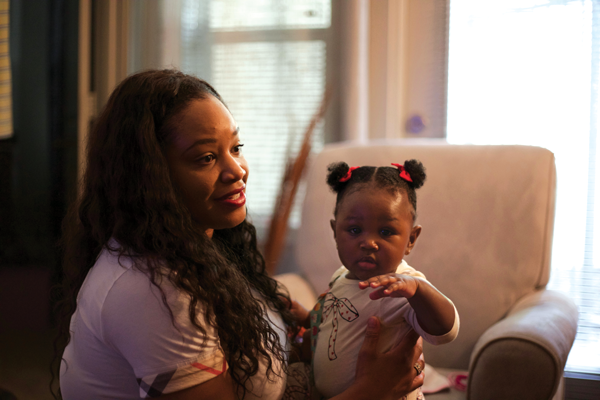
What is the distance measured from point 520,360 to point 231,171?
732mm

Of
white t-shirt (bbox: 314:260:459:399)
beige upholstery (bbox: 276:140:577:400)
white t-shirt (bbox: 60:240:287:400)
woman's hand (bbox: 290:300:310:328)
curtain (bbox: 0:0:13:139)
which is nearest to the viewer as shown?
white t-shirt (bbox: 60:240:287:400)

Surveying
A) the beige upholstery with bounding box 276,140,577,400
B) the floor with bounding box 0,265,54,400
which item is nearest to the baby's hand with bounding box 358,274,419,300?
the beige upholstery with bounding box 276,140,577,400

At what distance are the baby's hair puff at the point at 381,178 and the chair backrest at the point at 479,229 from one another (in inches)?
20.2

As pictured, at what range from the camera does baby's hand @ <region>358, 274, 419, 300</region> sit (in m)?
0.77

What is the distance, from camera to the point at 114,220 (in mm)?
831

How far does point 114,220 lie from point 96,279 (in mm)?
121

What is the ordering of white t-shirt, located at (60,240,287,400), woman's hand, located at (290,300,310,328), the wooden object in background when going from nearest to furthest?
white t-shirt, located at (60,240,287,400) → woman's hand, located at (290,300,310,328) → the wooden object in background

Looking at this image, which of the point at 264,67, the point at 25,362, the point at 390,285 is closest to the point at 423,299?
the point at 390,285

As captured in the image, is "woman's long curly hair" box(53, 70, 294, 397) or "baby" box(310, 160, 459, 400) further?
"baby" box(310, 160, 459, 400)

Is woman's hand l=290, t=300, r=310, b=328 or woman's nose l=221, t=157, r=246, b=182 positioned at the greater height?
woman's nose l=221, t=157, r=246, b=182

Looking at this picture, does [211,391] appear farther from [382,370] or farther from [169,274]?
[382,370]

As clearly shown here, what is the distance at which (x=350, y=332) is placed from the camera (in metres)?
0.97

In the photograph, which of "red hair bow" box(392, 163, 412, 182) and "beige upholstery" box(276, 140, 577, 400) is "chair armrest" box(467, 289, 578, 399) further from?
"red hair bow" box(392, 163, 412, 182)

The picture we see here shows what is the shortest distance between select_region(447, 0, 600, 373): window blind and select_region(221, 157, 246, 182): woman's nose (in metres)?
1.61
